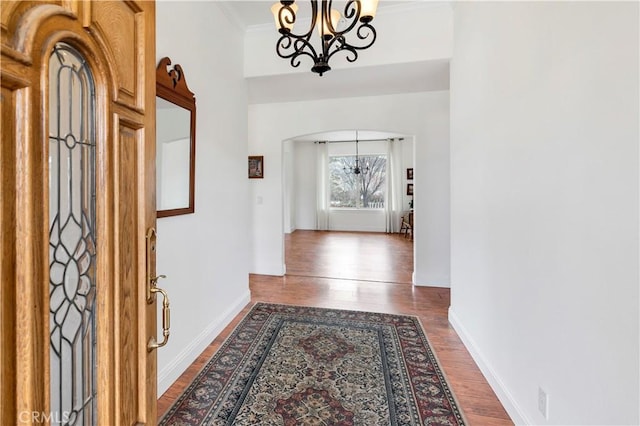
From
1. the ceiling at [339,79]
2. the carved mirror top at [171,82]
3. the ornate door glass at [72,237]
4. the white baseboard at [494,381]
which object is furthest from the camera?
the ceiling at [339,79]

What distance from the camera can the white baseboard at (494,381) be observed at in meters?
1.62

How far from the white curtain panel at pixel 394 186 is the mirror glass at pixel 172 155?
7.25 meters

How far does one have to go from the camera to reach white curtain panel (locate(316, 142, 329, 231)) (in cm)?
921

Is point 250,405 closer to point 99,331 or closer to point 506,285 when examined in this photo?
point 99,331

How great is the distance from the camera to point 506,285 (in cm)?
181

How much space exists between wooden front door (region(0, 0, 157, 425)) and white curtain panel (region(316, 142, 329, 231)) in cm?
836

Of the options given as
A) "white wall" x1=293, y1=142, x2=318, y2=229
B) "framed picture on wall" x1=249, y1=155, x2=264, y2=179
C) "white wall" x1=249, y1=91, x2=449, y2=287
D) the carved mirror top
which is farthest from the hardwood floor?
"white wall" x1=293, y1=142, x2=318, y2=229

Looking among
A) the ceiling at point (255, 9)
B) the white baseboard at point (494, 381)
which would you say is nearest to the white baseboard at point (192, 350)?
the white baseboard at point (494, 381)

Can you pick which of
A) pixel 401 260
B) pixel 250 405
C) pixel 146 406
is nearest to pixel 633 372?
pixel 146 406

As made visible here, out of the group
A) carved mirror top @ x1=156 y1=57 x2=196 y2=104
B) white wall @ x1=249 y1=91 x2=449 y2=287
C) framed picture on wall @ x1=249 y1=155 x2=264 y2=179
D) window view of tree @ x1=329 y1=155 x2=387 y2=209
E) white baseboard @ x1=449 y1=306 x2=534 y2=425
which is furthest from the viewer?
window view of tree @ x1=329 y1=155 x2=387 y2=209

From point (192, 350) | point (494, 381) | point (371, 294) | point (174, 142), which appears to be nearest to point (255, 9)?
point (174, 142)

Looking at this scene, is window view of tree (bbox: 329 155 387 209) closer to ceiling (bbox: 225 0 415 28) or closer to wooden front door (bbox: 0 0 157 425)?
ceiling (bbox: 225 0 415 28)

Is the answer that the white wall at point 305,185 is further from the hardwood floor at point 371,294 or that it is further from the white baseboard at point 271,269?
the white baseboard at point 271,269

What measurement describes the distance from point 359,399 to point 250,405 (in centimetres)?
66
